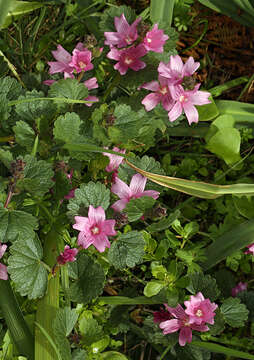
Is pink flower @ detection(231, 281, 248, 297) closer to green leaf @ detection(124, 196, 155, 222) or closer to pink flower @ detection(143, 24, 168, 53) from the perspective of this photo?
green leaf @ detection(124, 196, 155, 222)

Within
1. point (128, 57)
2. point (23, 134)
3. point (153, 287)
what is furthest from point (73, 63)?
point (153, 287)

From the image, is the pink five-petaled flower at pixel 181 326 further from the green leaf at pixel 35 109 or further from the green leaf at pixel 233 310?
the green leaf at pixel 35 109

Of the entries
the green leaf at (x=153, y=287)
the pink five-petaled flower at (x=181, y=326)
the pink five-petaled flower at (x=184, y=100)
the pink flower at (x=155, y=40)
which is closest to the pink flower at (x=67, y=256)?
the green leaf at (x=153, y=287)

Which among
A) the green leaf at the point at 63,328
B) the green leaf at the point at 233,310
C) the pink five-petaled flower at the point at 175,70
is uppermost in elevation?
the pink five-petaled flower at the point at 175,70

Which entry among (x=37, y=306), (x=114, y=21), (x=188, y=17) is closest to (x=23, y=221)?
(x=37, y=306)

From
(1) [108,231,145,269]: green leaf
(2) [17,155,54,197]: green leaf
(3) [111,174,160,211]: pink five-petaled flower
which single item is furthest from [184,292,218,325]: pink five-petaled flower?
(2) [17,155,54,197]: green leaf

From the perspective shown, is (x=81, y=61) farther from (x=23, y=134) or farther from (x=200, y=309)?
(x=200, y=309)

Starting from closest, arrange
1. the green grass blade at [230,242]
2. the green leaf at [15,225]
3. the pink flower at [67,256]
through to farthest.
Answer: the green leaf at [15,225] → the pink flower at [67,256] → the green grass blade at [230,242]
